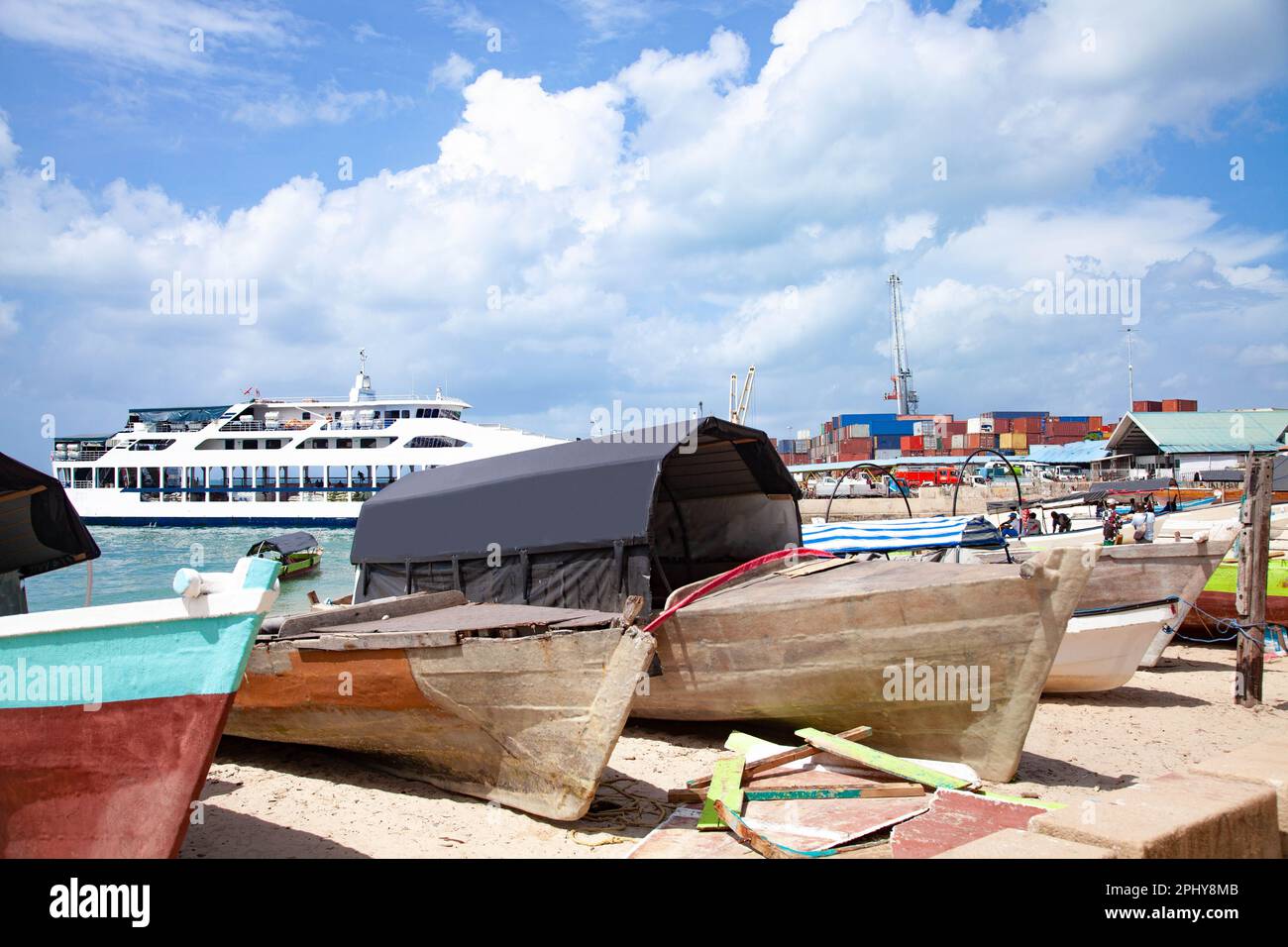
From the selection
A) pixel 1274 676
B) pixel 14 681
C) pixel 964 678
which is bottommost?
pixel 1274 676

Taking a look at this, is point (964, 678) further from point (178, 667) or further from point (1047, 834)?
point (178, 667)

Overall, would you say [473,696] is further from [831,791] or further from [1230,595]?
[1230,595]

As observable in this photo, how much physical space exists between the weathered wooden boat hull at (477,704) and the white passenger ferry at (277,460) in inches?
1725

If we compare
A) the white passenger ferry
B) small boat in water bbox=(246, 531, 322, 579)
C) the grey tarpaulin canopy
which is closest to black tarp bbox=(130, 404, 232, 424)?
the white passenger ferry

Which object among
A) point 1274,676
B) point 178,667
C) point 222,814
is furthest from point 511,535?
point 1274,676

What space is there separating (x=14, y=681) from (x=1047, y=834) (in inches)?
204

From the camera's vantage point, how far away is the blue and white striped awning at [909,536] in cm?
1159

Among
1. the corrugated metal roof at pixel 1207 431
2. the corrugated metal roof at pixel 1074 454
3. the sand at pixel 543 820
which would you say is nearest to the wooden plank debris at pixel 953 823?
the sand at pixel 543 820

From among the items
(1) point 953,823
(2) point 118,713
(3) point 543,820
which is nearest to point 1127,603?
(1) point 953,823

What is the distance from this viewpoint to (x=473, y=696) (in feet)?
21.5

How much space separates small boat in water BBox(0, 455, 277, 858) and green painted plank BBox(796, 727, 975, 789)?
3984 mm

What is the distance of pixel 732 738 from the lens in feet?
23.6

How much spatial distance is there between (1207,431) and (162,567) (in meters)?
59.4
